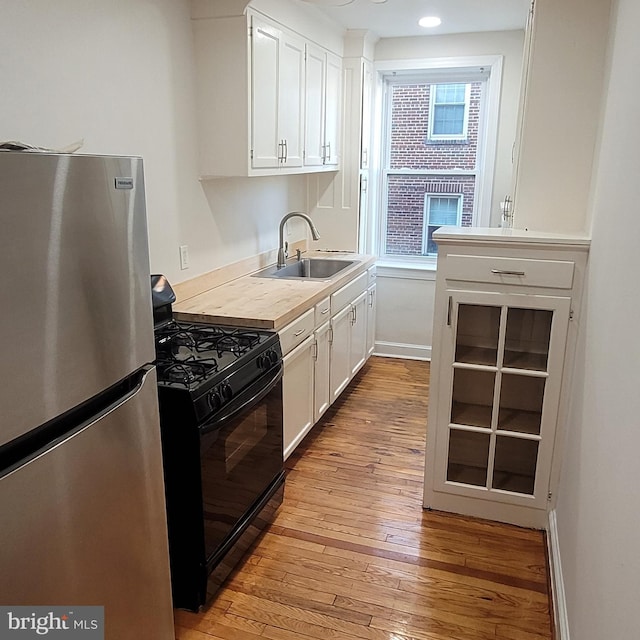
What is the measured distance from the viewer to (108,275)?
1.32 meters

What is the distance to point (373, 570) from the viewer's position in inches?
94.0

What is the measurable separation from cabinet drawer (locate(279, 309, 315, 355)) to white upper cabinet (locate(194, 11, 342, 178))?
811mm

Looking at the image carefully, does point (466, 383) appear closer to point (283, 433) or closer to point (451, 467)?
point (451, 467)

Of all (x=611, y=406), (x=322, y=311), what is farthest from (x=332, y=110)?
(x=611, y=406)

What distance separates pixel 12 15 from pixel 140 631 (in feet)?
6.36

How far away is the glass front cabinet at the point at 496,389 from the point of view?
252cm

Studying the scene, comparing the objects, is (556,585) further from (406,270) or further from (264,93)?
(406,270)

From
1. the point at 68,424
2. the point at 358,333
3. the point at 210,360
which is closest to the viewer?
the point at 68,424

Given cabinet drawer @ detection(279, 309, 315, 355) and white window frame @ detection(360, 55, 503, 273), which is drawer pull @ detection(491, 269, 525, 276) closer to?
cabinet drawer @ detection(279, 309, 315, 355)

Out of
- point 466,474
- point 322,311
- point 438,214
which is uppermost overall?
point 438,214

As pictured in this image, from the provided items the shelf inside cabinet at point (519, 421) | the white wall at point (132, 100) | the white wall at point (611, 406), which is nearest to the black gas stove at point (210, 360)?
the white wall at point (132, 100)

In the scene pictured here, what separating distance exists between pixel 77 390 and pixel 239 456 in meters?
1.12

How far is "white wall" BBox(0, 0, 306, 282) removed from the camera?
1.98 m

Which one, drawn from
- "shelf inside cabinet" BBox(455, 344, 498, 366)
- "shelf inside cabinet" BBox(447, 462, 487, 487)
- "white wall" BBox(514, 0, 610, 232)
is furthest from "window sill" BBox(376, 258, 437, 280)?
"shelf inside cabinet" BBox(447, 462, 487, 487)
